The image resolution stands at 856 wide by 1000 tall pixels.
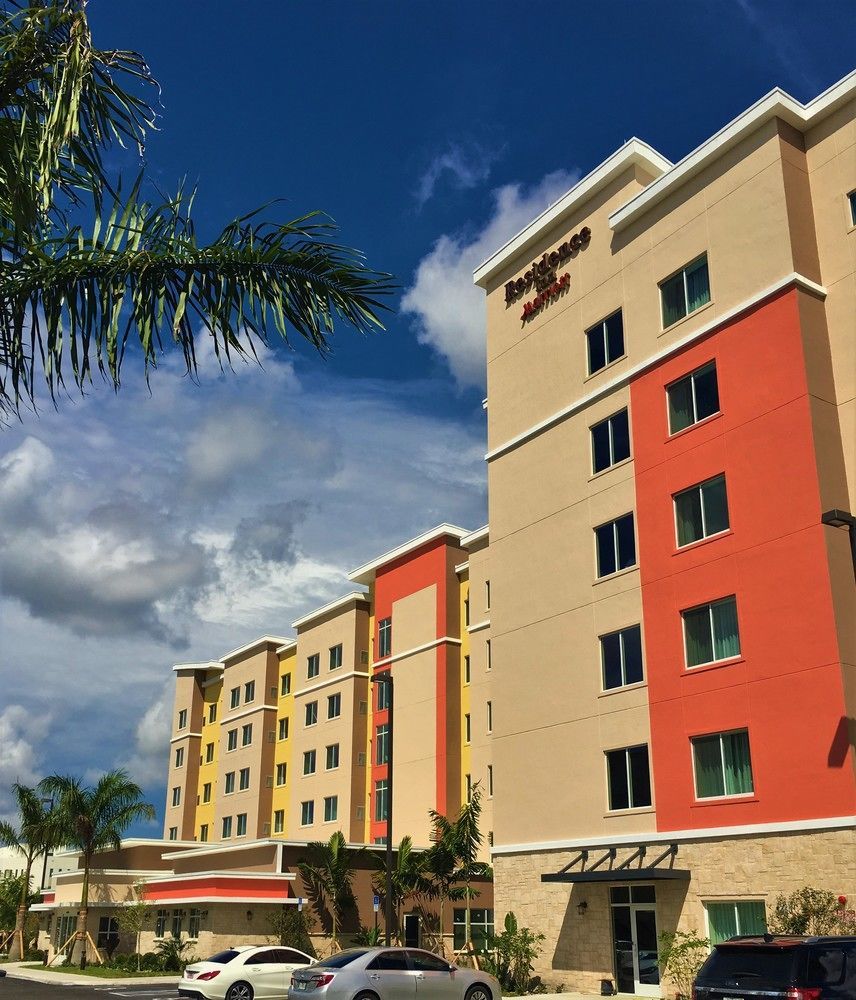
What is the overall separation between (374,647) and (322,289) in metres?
51.9

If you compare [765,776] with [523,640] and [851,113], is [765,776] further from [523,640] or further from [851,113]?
[851,113]

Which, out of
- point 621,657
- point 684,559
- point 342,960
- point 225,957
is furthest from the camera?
point 621,657

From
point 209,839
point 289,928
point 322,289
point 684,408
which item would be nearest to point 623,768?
point 684,408

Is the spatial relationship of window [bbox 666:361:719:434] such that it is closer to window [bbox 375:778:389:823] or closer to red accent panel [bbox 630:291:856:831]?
red accent panel [bbox 630:291:856:831]

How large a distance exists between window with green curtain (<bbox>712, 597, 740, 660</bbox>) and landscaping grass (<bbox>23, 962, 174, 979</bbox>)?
2576 cm

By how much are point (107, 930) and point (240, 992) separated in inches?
1059

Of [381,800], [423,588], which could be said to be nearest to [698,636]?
[423,588]

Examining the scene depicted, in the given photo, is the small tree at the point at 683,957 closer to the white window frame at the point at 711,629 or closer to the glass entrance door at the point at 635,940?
the glass entrance door at the point at 635,940

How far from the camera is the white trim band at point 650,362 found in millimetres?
28641

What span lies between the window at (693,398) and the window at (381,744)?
2856cm

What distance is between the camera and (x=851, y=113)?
29.3 metres

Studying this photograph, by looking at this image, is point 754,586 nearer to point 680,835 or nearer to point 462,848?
point 680,835

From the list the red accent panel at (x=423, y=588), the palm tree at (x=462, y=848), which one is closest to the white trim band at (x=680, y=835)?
the palm tree at (x=462, y=848)

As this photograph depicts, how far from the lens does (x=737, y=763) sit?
89.1 ft
